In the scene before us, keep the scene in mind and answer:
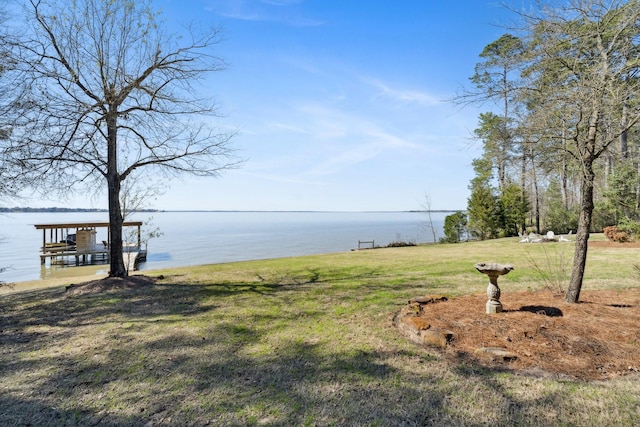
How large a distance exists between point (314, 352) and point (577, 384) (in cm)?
250

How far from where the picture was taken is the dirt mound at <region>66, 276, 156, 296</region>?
7.19 meters

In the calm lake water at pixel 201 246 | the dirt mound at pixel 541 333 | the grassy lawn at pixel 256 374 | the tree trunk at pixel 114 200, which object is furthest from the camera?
the calm lake water at pixel 201 246

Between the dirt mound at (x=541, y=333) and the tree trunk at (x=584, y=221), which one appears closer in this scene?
the dirt mound at (x=541, y=333)

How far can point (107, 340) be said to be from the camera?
4301 millimetres

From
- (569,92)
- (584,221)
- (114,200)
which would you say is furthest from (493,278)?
(114,200)

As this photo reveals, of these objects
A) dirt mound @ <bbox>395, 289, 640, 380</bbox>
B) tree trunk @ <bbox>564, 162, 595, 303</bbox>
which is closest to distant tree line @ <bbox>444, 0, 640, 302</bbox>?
tree trunk @ <bbox>564, 162, 595, 303</bbox>

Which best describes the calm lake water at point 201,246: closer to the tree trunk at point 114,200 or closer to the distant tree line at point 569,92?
the tree trunk at point 114,200

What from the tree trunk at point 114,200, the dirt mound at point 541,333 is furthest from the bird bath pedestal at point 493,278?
the tree trunk at point 114,200

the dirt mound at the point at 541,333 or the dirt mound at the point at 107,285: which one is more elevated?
the dirt mound at the point at 107,285

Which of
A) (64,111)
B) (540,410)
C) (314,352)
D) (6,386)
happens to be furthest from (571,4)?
(64,111)

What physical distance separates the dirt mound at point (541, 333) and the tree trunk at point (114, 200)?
23.5 feet

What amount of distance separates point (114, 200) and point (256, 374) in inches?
268

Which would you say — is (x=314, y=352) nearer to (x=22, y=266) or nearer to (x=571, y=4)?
(x=571, y=4)

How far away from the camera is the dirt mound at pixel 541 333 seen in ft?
10.7
